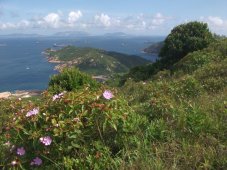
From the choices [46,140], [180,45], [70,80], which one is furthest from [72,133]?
[180,45]

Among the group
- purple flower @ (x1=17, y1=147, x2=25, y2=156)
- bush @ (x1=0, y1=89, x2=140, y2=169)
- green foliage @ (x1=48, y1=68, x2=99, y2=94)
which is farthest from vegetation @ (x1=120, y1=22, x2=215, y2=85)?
purple flower @ (x1=17, y1=147, x2=25, y2=156)

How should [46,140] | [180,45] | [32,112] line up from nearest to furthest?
[46,140] < [32,112] < [180,45]

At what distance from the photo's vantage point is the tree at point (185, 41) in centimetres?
3366

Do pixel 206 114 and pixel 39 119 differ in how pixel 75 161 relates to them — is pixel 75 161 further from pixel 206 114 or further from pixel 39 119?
pixel 206 114

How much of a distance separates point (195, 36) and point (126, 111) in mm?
31955

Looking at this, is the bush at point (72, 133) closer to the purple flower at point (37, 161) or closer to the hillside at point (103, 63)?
the purple flower at point (37, 161)

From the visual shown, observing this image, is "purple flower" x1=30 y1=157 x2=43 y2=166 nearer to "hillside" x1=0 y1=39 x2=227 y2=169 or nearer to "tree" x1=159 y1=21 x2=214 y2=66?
"hillside" x1=0 y1=39 x2=227 y2=169

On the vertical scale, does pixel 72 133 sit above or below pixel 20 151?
above

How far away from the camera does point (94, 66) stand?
150m

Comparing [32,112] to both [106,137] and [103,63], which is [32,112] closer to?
[106,137]

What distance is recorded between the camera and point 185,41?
34.3m

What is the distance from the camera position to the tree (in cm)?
3366

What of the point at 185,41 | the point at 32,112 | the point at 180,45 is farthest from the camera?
the point at 185,41

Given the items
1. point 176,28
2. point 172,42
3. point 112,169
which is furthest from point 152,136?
point 176,28
